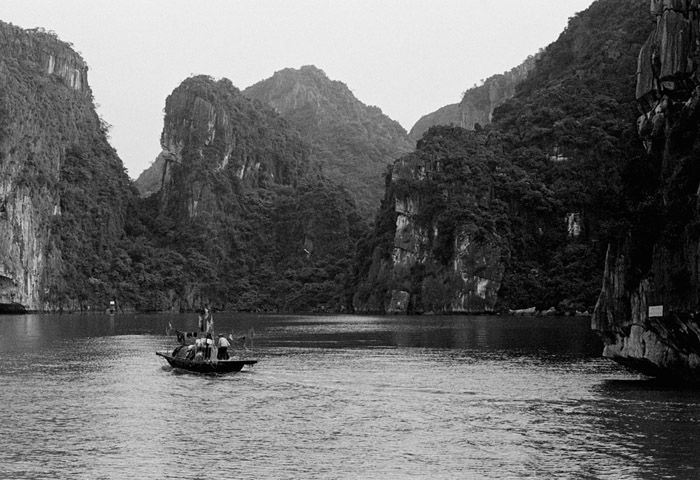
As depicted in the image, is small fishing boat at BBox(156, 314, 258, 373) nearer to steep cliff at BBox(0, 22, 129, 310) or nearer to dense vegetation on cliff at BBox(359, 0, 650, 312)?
dense vegetation on cliff at BBox(359, 0, 650, 312)

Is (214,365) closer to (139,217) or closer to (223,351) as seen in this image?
(223,351)

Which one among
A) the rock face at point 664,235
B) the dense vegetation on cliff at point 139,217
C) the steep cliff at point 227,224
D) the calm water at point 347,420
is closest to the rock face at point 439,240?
the dense vegetation on cliff at point 139,217

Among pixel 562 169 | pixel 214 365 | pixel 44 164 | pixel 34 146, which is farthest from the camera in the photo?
pixel 44 164

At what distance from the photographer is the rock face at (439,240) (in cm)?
12381

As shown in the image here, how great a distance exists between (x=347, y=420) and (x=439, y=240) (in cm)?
10252

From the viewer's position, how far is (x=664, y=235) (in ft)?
105

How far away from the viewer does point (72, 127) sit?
16050cm

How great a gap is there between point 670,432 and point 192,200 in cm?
16864

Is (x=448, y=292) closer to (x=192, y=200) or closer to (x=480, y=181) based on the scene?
(x=480, y=181)

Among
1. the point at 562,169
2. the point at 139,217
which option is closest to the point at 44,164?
the point at 139,217

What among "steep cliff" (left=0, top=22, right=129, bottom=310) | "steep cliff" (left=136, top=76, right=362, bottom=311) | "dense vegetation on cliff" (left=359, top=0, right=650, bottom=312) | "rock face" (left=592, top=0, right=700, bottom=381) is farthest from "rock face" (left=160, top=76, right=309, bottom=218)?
"rock face" (left=592, top=0, right=700, bottom=381)

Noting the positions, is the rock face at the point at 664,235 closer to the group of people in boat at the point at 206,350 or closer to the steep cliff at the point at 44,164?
the group of people in boat at the point at 206,350

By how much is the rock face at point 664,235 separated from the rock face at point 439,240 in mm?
86084

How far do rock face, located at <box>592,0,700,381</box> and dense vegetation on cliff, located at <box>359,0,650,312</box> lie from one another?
7659 cm
